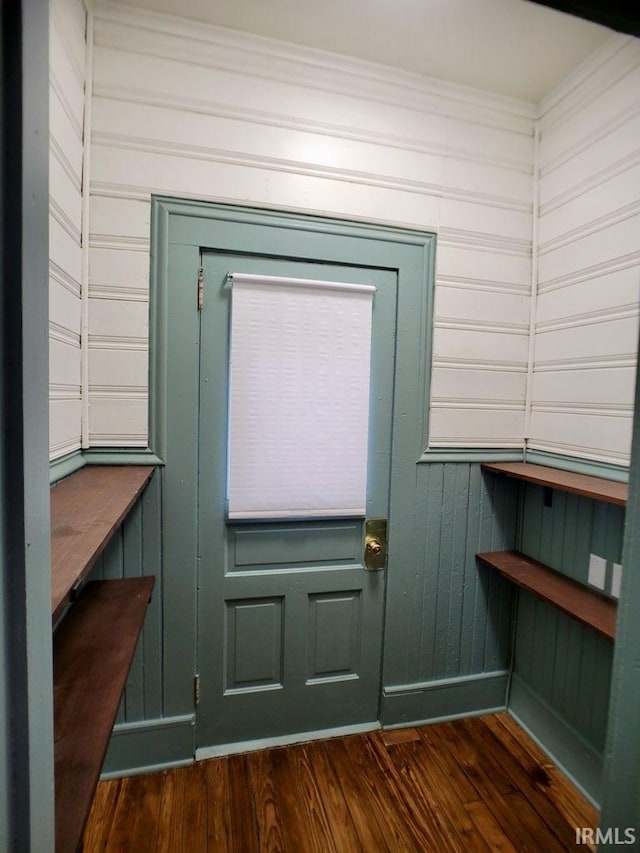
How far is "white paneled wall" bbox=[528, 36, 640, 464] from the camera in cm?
148

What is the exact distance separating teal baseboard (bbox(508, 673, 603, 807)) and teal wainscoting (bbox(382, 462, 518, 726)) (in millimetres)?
87

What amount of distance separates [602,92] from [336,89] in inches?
41.7

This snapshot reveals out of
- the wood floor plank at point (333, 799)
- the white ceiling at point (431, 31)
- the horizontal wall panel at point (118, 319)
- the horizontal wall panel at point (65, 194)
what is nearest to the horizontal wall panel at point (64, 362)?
the horizontal wall panel at point (118, 319)

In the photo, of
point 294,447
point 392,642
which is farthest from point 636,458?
point 392,642

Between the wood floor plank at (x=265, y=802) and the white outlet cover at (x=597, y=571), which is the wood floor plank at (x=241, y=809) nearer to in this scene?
the wood floor plank at (x=265, y=802)

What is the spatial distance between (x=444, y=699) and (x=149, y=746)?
51.9 inches

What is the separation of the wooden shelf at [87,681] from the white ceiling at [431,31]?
2.12m

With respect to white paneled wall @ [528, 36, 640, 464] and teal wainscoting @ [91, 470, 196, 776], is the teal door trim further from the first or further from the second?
white paneled wall @ [528, 36, 640, 464]

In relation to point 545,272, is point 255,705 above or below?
below

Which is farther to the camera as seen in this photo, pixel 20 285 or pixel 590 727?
pixel 590 727

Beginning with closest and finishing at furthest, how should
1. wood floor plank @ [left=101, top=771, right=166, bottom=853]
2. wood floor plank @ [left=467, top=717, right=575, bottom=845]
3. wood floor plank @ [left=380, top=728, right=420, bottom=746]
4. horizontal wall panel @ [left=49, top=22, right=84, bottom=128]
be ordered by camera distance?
1. horizontal wall panel @ [left=49, top=22, right=84, bottom=128]
2. wood floor plank @ [left=101, top=771, right=166, bottom=853]
3. wood floor plank @ [left=467, top=717, right=575, bottom=845]
4. wood floor plank @ [left=380, top=728, right=420, bottom=746]

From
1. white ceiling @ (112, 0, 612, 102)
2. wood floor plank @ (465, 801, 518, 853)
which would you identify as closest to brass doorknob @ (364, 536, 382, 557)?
wood floor plank @ (465, 801, 518, 853)

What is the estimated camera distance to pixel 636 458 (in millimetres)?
544

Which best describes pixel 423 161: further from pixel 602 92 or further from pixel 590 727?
pixel 590 727
